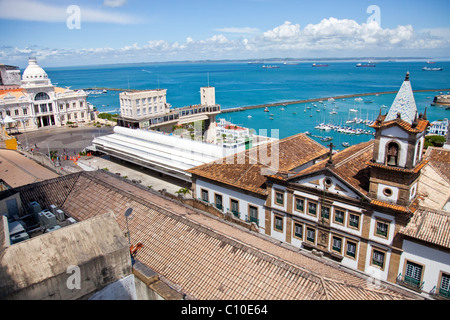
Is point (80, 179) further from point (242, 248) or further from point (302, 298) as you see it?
point (302, 298)

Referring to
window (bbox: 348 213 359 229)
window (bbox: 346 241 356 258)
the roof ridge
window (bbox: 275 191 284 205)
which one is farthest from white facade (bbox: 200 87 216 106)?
window (bbox: 346 241 356 258)

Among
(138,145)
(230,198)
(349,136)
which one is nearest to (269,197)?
(230,198)

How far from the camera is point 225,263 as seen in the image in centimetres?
1543

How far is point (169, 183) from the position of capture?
46.7 metres

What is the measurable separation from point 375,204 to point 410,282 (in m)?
5.31

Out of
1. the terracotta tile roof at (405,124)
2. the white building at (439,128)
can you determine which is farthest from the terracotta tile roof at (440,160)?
the white building at (439,128)

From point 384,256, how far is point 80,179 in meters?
22.8

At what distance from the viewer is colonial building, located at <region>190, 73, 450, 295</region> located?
816 inches

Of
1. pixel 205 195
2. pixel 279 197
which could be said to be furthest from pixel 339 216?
pixel 205 195

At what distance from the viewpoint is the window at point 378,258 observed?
885 inches

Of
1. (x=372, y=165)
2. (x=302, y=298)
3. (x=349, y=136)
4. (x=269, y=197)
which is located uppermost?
(x=372, y=165)

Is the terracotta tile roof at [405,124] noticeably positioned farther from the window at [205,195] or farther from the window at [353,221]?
the window at [205,195]

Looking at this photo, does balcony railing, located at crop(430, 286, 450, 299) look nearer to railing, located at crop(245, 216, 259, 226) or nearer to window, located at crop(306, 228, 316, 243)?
window, located at crop(306, 228, 316, 243)

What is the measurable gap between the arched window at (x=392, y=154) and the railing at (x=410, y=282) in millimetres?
7244
